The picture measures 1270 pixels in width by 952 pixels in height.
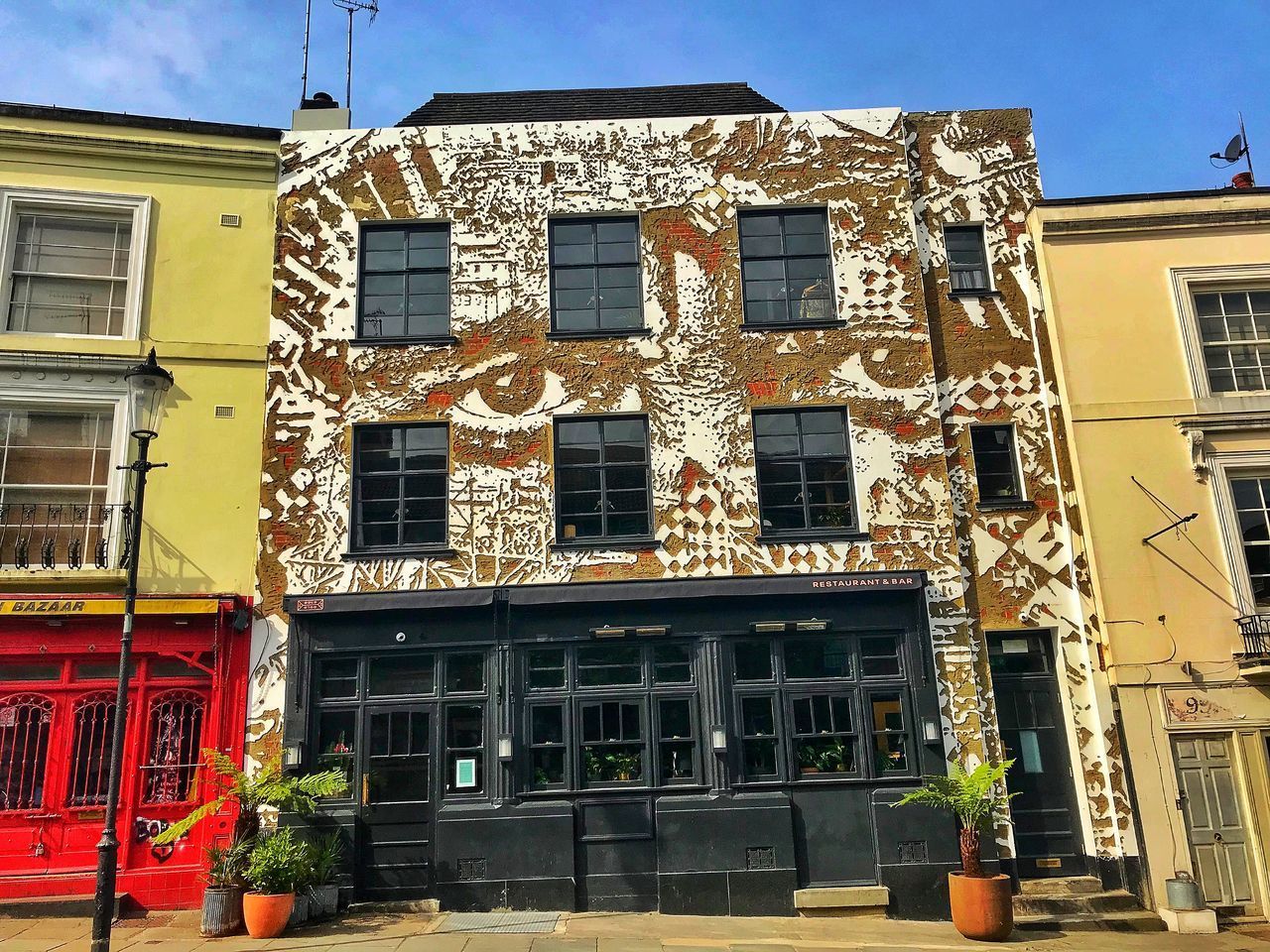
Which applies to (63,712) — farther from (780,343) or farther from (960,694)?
(960,694)

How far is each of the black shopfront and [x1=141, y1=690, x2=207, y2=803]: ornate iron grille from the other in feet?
4.23

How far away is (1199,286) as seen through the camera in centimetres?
1458

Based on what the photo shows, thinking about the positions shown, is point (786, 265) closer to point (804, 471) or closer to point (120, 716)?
point (804, 471)

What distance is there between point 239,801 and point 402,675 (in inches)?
97.1

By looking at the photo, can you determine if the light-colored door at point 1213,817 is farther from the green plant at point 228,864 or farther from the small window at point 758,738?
the green plant at point 228,864

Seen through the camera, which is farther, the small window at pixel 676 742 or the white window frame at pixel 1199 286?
the white window frame at pixel 1199 286

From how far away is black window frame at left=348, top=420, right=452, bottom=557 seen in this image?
13.3 meters

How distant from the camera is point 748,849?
12.3 metres

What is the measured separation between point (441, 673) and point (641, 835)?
342 centimetres

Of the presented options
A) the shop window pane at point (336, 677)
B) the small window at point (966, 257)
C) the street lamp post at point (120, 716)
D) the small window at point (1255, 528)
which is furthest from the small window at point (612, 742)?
the small window at point (1255, 528)

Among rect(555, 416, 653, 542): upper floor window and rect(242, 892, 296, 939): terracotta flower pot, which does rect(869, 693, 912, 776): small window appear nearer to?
rect(555, 416, 653, 542): upper floor window

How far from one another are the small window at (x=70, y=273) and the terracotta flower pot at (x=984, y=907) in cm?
1339

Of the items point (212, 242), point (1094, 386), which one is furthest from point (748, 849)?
point (212, 242)

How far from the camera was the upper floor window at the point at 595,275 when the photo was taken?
47.2 feet
